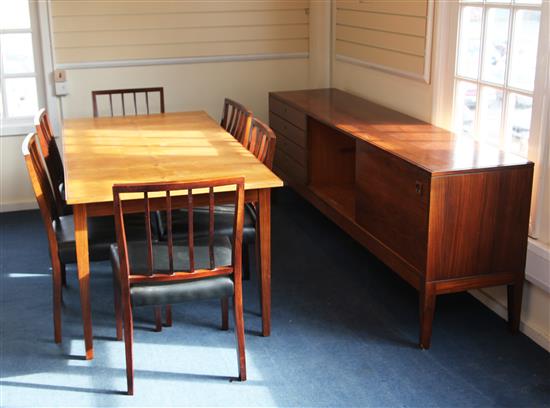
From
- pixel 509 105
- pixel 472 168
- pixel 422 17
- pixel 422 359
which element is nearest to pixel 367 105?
pixel 422 17

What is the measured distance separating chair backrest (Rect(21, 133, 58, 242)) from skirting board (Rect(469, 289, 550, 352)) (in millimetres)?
2097

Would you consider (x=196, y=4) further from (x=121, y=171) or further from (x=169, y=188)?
(x=169, y=188)

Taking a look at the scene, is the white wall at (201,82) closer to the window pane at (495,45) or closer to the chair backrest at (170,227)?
the window pane at (495,45)

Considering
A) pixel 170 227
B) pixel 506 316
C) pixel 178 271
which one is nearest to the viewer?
pixel 170 227

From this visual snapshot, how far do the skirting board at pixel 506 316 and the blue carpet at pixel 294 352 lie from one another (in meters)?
0.03

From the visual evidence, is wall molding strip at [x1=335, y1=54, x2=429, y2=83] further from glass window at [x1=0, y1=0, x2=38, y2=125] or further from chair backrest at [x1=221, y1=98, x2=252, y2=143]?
glass window at [x1=0, y1=0, x2=38, y2=125]

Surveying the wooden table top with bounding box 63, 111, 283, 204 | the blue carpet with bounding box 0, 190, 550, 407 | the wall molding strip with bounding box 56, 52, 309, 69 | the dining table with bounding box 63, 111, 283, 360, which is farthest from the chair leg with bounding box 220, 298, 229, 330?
the wall molding strip with bounding box 56, 52, 309, 69

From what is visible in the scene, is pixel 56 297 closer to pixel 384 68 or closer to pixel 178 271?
pixel 178 271

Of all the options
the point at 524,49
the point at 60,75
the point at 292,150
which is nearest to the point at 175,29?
the point at 60,75

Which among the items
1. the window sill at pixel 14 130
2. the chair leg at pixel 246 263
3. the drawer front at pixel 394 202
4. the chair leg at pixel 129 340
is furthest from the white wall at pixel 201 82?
the chair leg at pixel 129 340

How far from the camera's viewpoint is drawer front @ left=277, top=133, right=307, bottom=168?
4.70 m

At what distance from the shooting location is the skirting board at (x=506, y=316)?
3160 mm

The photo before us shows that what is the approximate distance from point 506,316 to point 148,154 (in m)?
1.92

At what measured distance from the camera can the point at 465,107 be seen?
12.2 ft
